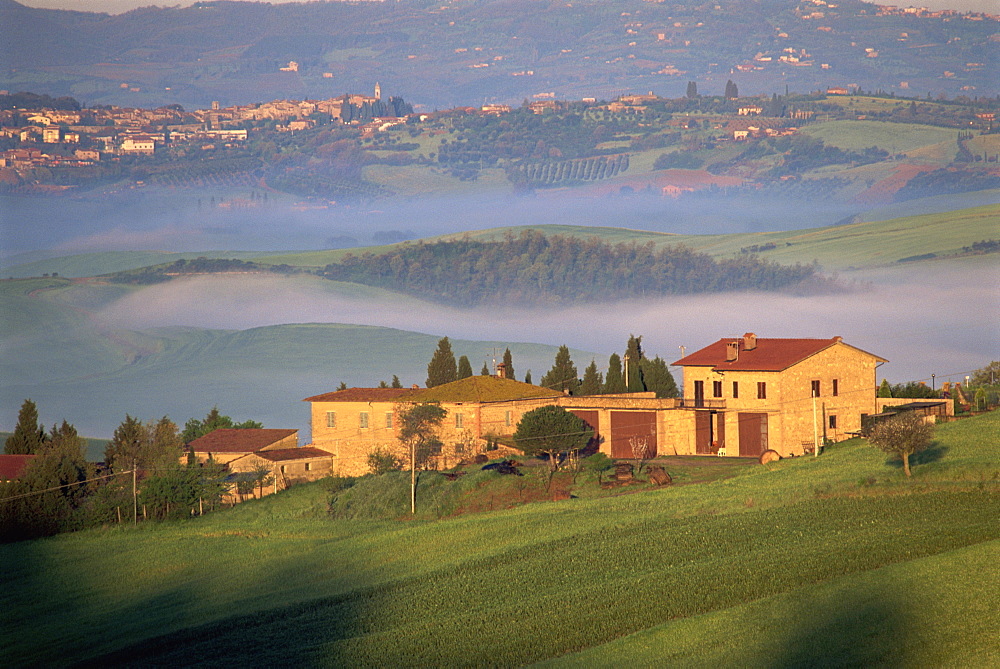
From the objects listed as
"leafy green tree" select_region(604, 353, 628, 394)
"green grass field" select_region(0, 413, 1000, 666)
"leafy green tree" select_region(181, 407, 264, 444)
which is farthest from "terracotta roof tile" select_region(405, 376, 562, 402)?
"leafy green tree" select_region(181, 407, 264, 444)

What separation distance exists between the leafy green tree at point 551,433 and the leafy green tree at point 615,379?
20.1 meters

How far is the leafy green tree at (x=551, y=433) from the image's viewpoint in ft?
231

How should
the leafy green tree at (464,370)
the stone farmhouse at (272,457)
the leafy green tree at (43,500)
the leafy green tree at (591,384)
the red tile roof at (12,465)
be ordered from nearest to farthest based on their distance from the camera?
the leafy green tree at (43,500)
the stone farmhouse at (272,457)
the red tile roof at (12,465)
the leafy green tree at (591,384)
the leafy green tree at (464,370)

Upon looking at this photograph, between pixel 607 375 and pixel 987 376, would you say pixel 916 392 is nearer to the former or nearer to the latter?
pixel 607 375

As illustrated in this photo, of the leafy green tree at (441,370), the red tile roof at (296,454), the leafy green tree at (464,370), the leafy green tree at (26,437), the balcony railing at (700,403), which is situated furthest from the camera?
the leafy green tree at (464,370)

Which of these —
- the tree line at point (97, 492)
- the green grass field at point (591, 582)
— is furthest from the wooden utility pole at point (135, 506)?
the green grass field at point (591, 582)

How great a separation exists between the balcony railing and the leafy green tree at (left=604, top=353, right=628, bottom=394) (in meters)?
15.4

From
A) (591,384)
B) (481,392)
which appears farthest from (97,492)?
(591,384)

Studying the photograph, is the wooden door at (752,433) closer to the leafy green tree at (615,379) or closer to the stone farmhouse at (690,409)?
the stone farmhouse at (690,409)

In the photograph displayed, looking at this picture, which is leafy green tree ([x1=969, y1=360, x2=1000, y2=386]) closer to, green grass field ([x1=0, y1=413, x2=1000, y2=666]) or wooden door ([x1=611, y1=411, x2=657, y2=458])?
wooden door ([x1=611, y1=411, x2=657, y2=458])

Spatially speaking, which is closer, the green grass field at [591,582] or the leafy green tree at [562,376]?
the green grass field at [591,582]

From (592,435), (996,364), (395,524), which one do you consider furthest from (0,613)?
(996,364)

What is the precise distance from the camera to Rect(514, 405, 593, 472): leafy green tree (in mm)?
70375

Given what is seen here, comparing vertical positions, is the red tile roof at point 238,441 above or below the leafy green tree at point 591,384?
below
